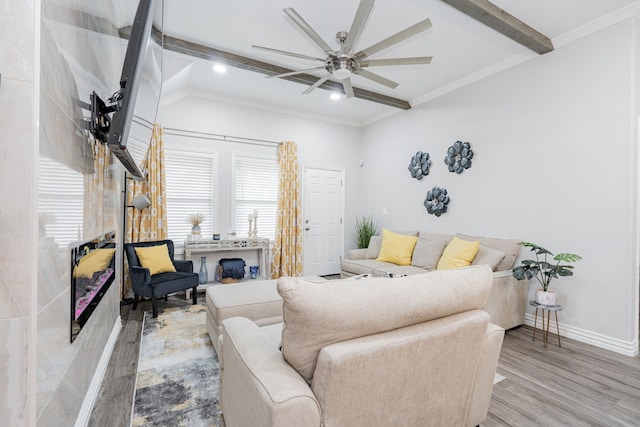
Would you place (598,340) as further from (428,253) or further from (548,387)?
(428,253)

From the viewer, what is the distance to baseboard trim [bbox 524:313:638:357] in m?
2.63

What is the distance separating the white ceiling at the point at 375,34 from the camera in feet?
8.76

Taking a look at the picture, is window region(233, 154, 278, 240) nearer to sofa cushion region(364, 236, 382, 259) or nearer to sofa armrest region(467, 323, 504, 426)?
sofa cushion region(364, 236, 382, 259)

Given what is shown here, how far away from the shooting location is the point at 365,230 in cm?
554

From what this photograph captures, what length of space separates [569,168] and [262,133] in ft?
13.7

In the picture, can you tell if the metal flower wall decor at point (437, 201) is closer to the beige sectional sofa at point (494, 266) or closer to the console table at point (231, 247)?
the beige sectional sofa at point (494, 266)

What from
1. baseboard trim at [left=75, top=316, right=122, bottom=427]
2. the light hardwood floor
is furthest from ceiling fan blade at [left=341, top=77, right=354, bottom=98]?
baseboard trim at [left=75, top=316, right=122, bottom=427]

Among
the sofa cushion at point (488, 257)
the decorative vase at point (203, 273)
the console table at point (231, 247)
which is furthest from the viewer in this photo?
the decorative vase at point (203, 273)

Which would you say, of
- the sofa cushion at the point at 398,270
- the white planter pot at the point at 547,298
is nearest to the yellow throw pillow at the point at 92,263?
the sofa cushion at the point at 398,270

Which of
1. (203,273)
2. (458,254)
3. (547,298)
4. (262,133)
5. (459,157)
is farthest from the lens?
(262,133)

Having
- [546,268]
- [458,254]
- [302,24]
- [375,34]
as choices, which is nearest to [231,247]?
[458,254]

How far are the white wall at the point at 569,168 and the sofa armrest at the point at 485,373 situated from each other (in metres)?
2.12

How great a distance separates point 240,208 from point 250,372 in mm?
4060

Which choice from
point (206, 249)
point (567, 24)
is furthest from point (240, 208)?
point (567, 24)
